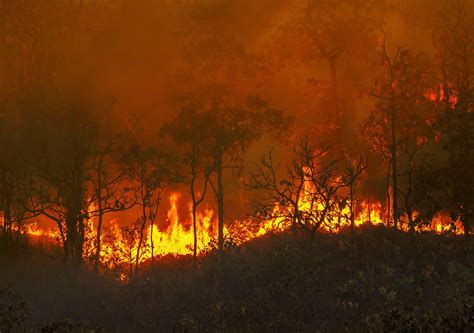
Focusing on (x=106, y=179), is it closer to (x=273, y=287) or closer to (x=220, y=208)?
(x=220, y=208)

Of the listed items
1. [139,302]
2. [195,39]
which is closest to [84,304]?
[139,302]

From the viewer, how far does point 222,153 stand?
32.4 meters

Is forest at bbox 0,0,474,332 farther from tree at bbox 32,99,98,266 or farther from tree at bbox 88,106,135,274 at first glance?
tree at bbox 88,106,135,274

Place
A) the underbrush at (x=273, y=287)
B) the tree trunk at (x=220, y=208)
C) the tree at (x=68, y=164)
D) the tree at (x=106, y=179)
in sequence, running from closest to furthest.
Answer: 1. the underbrush at (x=273, y=287)
2. the tree at (x=68, y=164)
3. the tree at (x=106, y=179)
4. the tree trunk at (x=220, y=208)

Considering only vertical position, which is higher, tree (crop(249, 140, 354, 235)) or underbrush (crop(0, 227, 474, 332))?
tree (crop(249, 140, 354, 235))

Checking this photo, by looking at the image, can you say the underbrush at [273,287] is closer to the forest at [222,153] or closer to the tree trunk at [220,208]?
the forest at [222,153]

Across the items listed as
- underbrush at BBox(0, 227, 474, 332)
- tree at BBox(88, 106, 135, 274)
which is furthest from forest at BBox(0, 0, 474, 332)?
tree at BBox(88, 106, 135, 274)

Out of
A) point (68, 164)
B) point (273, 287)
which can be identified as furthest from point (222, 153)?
point (273, 287)

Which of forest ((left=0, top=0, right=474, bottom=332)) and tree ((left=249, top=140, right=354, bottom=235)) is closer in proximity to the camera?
forest ((left=0, top=0, right=474, bottom=332))

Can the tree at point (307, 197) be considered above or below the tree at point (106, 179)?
below

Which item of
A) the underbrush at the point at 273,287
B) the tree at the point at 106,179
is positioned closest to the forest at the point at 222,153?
the underbrush at the point at 273,287

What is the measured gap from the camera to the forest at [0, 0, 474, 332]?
22.0 meters

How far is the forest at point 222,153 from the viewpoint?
22000mm

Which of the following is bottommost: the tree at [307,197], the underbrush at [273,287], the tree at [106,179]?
the underbrush at [273,287]
